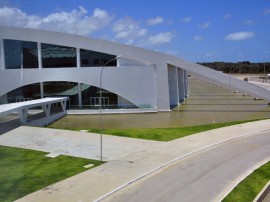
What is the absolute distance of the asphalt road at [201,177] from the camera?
39.0ft

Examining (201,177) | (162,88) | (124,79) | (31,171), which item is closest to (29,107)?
(124,79)

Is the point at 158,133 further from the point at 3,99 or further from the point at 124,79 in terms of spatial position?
the point at 3,99

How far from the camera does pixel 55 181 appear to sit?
44.1 feet

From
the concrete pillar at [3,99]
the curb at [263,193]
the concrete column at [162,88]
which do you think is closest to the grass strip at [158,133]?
the curb at [263,193]

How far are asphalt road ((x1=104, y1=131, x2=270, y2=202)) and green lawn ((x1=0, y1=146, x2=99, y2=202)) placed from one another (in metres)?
3.31

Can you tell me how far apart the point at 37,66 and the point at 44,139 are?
852 inches

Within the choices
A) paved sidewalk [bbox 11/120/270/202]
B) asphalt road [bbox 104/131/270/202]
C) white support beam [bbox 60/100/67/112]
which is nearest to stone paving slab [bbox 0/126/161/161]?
paved sidewalk [bbox 11/120/270/202]

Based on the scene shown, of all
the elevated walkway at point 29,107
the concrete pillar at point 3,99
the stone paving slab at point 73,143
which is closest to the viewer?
the stone paving slab at point 73,143

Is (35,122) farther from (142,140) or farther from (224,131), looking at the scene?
(224,131)

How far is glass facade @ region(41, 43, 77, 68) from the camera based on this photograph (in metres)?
Answer: 40.6

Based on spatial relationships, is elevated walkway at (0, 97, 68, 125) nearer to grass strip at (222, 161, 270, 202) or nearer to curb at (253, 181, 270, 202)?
grass strip at (222, 161, 270, 202)

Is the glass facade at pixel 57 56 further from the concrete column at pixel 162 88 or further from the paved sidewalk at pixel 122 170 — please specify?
the paved sidewalk at pixel 122 170

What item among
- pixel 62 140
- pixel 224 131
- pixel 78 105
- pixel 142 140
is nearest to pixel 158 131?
pixel 142 140

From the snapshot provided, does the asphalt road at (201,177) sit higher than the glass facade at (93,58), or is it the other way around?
the glass facade at (93,58)
